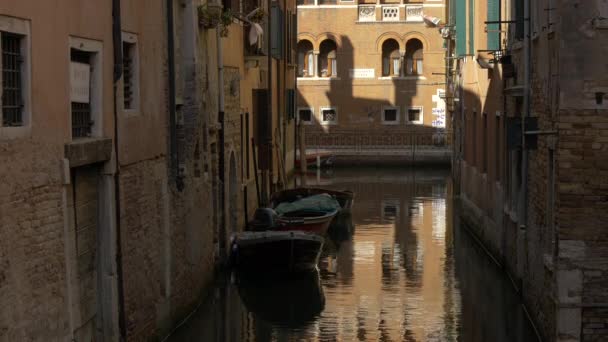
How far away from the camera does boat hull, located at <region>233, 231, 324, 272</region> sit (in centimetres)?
1919

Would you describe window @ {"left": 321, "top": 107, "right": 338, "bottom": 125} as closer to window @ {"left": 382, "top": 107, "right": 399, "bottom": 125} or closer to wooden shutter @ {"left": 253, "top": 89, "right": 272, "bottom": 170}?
window @ {"left": 382, "top": 107, "right": 399, "bottom": 125}

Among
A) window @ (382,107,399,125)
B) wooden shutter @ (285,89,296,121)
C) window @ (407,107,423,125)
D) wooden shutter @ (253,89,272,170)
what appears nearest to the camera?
wooden shutter @ (253,89,272,170)

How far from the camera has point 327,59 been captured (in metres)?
48.8

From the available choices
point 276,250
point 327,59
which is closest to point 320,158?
point 327,59

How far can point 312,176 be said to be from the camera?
4078 centimetres

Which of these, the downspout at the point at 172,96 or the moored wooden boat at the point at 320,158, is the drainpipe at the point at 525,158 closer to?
the downspout at the point at 172,96

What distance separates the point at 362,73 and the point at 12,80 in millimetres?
38947

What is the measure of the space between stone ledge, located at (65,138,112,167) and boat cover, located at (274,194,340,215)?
12.4 m

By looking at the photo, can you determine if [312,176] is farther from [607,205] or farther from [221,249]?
[607,205]

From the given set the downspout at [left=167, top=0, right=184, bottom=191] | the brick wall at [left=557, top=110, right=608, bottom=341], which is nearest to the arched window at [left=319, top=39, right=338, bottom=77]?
the downspout at [left=167, top=0, right=184, bottom=191]

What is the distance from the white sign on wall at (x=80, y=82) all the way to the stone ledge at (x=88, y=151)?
0.43 metres

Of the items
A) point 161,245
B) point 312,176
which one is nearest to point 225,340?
point 161,245

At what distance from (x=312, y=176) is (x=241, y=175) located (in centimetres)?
1780

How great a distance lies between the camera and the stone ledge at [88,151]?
10.8 metres
